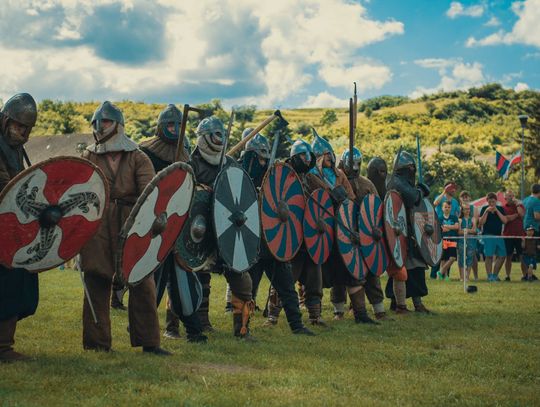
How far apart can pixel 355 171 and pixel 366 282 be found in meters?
1.28

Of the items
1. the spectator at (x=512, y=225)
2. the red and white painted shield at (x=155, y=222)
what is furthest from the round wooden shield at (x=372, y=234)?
the spectator at (x=512, y=225)

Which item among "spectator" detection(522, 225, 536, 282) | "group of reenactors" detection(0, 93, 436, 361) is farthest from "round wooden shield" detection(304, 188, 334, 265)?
"spectator" detection(522, 225, 536, 282)

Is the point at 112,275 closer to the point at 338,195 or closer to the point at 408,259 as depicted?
the point at 338,195

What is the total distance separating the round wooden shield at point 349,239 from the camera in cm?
835

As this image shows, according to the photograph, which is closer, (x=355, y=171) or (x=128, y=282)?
(x=128, y=282)

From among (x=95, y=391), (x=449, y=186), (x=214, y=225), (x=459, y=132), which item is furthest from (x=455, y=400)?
(x=459, y=132)

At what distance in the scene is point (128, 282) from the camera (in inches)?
220

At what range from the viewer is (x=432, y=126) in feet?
309

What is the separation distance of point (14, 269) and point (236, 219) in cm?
193

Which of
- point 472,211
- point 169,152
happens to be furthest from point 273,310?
point 472,211

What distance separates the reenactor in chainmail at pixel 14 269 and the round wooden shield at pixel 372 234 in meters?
3.98

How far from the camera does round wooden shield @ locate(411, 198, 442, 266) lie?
957 centimetres

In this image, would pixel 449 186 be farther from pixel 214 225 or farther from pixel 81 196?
pixel 81 196

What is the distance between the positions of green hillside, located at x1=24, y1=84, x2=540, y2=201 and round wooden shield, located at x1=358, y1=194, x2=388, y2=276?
27.4 meters
